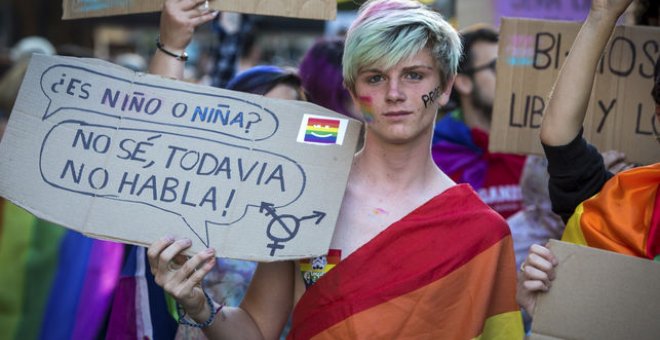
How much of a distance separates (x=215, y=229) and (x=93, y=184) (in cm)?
33

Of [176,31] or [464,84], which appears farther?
[464,84]

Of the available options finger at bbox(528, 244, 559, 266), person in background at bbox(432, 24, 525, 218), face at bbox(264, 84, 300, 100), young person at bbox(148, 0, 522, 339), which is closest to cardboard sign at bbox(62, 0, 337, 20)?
young person at bbox(148, 0, 522, 339)

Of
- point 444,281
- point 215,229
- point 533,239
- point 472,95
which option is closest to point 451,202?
point 444,281

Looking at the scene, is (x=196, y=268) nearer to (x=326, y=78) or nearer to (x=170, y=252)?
(x=170, y=252)

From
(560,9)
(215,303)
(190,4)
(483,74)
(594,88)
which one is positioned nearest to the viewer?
(215,303)

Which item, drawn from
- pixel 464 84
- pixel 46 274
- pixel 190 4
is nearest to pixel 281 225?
pixel 190 4

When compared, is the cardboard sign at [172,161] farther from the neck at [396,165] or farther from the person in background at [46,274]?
the person in background at [46,274]

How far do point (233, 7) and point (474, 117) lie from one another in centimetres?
196

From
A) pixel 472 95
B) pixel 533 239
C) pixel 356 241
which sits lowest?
pixel 533 239

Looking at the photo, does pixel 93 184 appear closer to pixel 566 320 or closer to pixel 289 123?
pixel 289 123

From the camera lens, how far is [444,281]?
2164 millimetres

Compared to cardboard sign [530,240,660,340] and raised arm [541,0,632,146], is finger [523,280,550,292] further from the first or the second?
raised arm [541,0,632,146]

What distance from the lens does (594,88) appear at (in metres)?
2.70

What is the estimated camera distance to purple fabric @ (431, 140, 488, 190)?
3916mm
